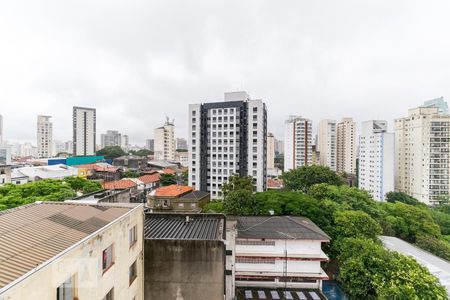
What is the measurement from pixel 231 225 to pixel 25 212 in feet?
44.5

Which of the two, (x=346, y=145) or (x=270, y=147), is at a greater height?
(x=346, y=145)

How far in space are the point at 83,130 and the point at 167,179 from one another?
273 feet

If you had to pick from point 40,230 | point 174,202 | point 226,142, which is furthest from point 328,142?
point 40,230

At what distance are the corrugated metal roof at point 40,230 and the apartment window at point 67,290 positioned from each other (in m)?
0.91

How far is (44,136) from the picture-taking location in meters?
124

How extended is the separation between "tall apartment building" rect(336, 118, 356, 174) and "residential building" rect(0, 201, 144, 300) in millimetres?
94465

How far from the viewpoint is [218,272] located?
11781 millimetres

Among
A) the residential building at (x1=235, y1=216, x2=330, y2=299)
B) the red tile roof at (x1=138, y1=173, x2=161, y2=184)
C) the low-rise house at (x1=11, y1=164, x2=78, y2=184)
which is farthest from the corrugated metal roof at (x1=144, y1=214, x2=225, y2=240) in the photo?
the low-rise house at (x1=11, y1=164, x2=78, y2=184)

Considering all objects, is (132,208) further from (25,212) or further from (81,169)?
(81,169)

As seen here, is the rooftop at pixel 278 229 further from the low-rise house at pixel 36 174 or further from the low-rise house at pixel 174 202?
the low-rise house at pixel 36 174

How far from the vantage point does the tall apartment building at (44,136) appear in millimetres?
120713

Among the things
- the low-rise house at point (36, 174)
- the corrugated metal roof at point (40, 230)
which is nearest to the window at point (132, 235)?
the corrugated metal roof at point (40, 230)

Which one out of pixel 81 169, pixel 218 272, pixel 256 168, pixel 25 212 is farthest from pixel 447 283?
pixel 81 169

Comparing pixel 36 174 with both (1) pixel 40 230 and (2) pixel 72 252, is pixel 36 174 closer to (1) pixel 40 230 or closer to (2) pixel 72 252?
(1) pixel 40 230
